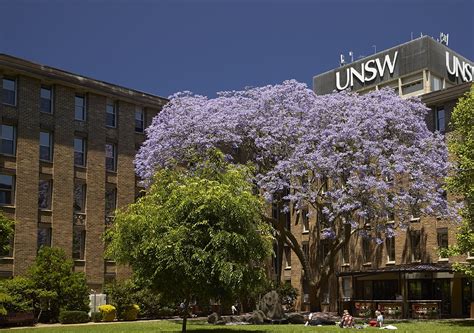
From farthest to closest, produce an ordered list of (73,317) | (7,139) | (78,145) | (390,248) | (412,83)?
(412,83), (390,248), (78,145), (7,139), (73,317)

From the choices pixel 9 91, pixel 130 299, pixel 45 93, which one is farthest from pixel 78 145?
pixel 130 299

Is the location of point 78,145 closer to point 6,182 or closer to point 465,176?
point 6,182

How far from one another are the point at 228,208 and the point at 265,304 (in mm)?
14043

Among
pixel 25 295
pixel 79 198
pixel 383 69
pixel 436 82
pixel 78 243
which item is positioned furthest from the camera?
pixel 383 69

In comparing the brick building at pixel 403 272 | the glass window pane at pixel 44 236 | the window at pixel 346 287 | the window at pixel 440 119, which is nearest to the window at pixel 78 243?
the glass window pane at pixel 44 236

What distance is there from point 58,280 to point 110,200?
11168mm

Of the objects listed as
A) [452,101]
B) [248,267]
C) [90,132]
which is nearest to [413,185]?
[452,101]

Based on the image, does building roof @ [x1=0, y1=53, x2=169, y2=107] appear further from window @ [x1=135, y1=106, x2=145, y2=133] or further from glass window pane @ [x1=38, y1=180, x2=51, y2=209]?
glass window pane @ [x1=38, y1=180, x2=51, y2=209]

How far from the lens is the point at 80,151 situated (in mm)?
54250

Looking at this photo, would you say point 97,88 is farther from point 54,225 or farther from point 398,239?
point 398,239

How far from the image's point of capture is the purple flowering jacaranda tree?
43.0 m

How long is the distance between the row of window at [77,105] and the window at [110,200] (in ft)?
16.6

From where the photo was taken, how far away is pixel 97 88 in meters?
54.6

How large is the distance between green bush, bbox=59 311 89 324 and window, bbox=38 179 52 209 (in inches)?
365
